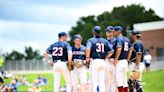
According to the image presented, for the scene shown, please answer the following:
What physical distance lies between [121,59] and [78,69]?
165 cm

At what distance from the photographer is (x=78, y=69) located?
784 inches

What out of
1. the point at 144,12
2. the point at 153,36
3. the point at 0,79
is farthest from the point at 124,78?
the point at 144,12

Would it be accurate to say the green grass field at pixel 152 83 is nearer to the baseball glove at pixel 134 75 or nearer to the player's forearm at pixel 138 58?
the player's forearm at pixel 138 58

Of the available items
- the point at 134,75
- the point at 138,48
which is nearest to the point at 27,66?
the point at 138,48

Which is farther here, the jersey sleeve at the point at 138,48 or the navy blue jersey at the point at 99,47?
the jersey sleeve at the point at 138,48

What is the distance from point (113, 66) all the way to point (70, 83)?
1700mm

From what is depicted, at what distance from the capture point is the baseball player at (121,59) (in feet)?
62.7

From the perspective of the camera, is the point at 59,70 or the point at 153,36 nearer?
the point at 59,70

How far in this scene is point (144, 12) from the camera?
289ft

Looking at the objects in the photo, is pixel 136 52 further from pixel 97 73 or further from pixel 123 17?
pixel 123 17

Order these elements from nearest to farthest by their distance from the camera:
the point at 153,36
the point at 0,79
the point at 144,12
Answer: the point at 0,79 < the point at 153,36 < the point at 144,12

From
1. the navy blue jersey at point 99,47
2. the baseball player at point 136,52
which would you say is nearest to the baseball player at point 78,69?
the navy blue jersey at point 99,47

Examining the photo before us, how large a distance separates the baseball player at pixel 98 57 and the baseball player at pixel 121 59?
369 mm

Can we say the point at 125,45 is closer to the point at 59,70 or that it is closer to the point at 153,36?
the point at 59,70
